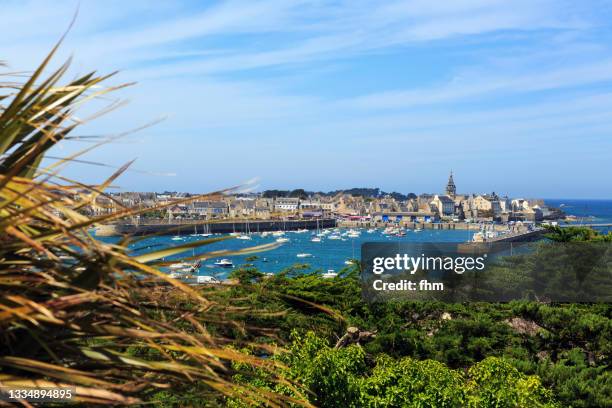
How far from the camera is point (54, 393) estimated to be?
171cm

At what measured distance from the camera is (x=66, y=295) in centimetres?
182

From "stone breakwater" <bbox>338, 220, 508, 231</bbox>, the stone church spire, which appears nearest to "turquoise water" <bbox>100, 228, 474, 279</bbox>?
"stone breakwater" <bbox>338, 220, 508, 231</bbox>

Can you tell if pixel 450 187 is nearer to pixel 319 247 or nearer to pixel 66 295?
pixel 319 247

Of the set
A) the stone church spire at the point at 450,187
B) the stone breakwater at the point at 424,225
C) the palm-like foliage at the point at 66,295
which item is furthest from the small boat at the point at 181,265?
the stone church spire at the point at 450,187

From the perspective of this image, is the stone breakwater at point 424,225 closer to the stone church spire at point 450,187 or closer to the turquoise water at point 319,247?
the turquoise water at point 319,247

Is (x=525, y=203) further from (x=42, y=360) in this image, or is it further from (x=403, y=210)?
(x=42, y=360)

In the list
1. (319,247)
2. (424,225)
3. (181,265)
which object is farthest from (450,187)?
(181,265)

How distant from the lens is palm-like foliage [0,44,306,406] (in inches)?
66.9

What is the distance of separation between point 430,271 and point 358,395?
613cm

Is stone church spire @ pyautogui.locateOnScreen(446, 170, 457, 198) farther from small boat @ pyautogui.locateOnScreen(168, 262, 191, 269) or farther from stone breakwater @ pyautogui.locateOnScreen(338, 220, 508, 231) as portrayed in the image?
small boat @ pyautogui.locateOnScreen(168, 262, 191, 269)

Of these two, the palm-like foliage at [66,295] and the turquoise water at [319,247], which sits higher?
the palm-like foliage at [66,295]

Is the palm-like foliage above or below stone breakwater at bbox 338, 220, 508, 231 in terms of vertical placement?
above

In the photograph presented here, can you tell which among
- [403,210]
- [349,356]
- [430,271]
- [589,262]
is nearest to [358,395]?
[349,356]

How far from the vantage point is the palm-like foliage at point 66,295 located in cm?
170
